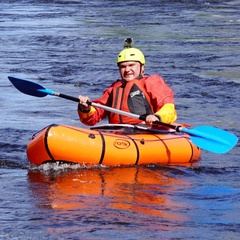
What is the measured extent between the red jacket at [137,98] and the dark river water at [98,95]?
2.38 feet

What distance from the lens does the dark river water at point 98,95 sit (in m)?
6.85

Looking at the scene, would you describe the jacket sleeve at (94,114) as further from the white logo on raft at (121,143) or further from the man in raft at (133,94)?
the white logo on raft at (121,143)

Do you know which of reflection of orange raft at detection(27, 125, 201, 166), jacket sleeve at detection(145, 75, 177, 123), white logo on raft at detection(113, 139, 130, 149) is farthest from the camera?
jacket sleeve at detection(145, 75, 177, 123)

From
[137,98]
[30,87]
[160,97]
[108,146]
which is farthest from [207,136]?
[30,87]

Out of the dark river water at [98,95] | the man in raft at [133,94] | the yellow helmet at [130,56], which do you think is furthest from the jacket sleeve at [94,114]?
the dark river water at [98,95]

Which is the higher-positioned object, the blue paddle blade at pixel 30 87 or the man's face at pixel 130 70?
the man's face at pixel 130 70

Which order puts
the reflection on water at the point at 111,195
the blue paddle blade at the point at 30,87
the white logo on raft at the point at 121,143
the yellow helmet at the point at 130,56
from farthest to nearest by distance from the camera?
the blue paddle blade at the point at 30,87 → the yellow helmet at the point at 130,56 → the white logo on raft at the point at 121,143 → the reflection on water at the point at 111,195

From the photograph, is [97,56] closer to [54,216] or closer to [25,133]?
[25,133]

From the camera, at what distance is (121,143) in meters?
8.94

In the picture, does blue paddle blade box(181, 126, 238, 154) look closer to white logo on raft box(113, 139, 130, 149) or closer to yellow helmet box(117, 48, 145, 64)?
white logo on raft box(113, 139, 130, 149)

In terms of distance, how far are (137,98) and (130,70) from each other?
292mm

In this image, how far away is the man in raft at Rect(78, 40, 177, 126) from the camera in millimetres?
9438

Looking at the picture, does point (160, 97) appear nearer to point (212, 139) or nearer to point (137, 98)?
point (137, 98)

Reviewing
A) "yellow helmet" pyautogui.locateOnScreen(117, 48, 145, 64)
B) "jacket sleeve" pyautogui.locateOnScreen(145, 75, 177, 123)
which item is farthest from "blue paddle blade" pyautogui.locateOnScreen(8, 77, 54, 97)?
"jacket sleeve" pyautogui.locateOnScreen(145, 75, 177, 123)
